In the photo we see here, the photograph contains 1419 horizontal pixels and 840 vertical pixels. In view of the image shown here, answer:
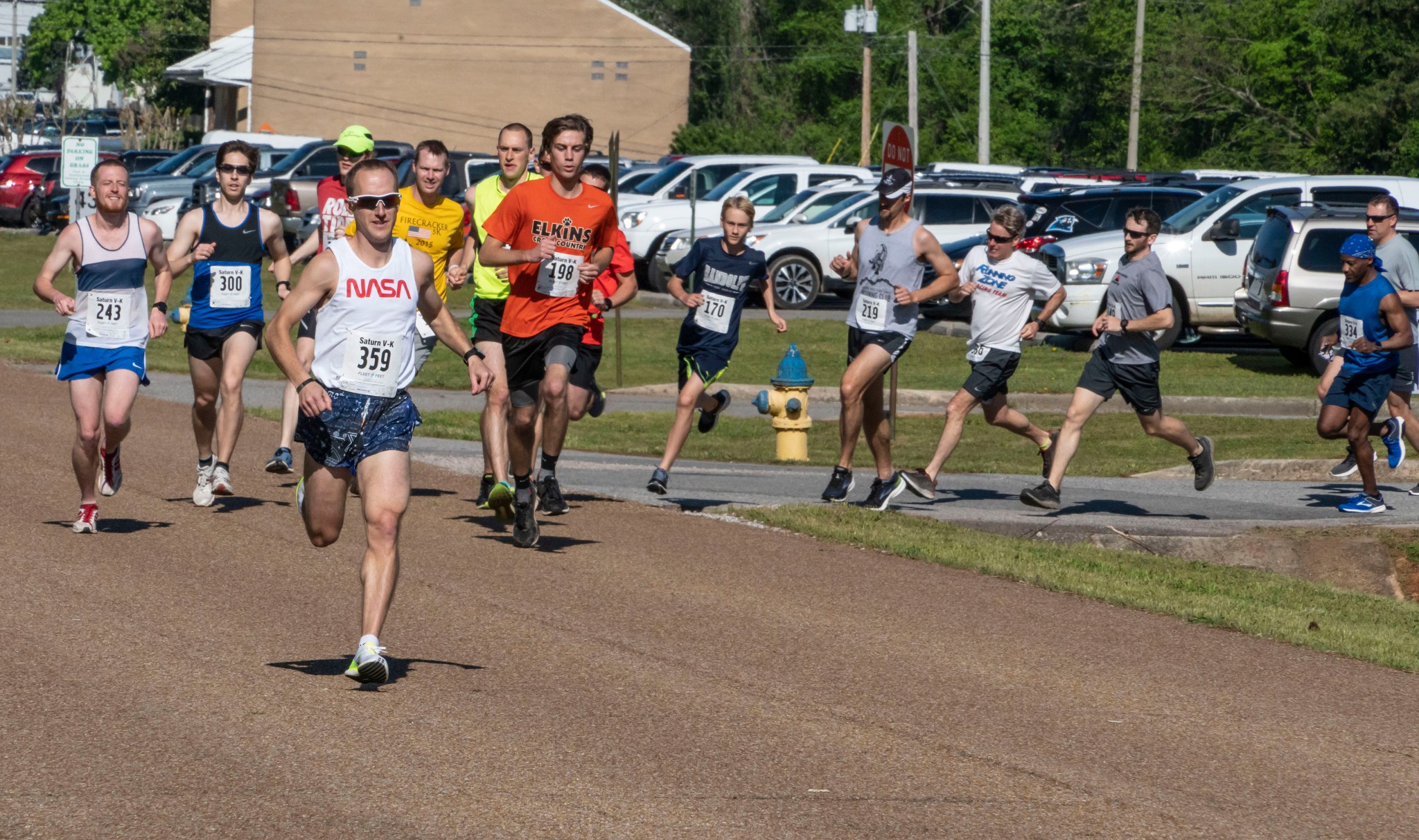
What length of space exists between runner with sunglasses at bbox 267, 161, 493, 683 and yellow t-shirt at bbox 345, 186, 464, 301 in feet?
12.2

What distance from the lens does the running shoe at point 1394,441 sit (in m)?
13.1

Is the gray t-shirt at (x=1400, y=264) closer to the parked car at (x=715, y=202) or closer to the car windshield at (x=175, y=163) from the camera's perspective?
the parked car at (x=715, y=202)

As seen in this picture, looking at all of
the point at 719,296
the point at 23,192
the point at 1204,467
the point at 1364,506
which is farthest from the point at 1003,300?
the point at 23,192

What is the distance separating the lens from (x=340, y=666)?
269 inches

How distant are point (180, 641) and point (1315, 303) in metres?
15.6

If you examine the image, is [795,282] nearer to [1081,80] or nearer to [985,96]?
[985,96]

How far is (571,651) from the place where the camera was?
721 cm

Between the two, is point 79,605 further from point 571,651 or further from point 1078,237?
point 1078,237

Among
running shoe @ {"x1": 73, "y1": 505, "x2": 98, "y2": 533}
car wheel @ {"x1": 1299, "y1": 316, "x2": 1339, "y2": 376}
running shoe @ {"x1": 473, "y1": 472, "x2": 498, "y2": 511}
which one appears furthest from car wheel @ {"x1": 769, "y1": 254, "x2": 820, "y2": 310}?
running shoe @ {"x1": 73, "y1": 505, "x2": 98, "y2": 533}

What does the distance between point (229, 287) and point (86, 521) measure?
1826mm

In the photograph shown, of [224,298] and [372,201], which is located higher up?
[372,201]

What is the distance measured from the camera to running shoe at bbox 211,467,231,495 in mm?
10625

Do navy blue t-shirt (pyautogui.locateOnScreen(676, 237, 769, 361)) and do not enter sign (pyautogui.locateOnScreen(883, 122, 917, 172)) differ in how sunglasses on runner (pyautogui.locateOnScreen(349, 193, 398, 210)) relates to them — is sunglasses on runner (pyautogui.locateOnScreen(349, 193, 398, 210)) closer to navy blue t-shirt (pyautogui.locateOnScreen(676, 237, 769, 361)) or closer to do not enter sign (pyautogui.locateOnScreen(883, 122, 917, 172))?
navy blue t-shirt (pyautogui.locateOnScreen(676, 237, 769, 361))

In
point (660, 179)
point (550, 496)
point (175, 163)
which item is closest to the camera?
point (550, 496)
